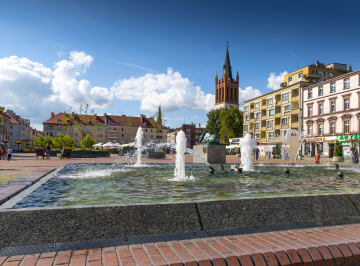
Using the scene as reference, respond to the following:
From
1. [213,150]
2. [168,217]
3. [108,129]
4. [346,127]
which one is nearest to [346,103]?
[346,127]

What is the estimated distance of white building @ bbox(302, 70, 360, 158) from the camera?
43.4 m

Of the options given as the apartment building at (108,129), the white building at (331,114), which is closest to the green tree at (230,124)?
the apartment building at (108,129)

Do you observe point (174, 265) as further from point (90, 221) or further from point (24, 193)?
point (24, 193)

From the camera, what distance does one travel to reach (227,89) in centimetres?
12069

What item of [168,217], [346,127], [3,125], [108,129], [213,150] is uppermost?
[108,129]

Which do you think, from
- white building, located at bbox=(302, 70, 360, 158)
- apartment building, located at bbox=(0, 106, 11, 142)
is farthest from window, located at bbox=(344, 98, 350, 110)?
apartment building, located at bbox=(0, 106, 11, 142)

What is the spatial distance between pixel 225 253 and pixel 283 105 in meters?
61.8

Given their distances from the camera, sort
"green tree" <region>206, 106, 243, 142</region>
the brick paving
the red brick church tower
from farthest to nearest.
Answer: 1. the red brick church tower
2. "green tree" <region>206, 106, 243, 142</region>
3. the brick paving

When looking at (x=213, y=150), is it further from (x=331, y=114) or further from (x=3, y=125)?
(x=3, y=125)

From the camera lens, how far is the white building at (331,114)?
4341cm

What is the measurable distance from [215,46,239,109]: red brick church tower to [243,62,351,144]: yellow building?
150ft

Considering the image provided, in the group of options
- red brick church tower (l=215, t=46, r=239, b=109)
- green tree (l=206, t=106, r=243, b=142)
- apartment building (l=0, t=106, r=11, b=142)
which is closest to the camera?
apartment building (l=0, t=106, r=11, b=142)

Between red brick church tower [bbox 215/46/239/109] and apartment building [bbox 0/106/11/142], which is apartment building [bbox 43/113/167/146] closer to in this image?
apartment building [bbox 0/106/11/142]

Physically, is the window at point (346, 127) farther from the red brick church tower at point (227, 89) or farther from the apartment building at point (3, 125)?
the red brick church tower at point (227, 89)
